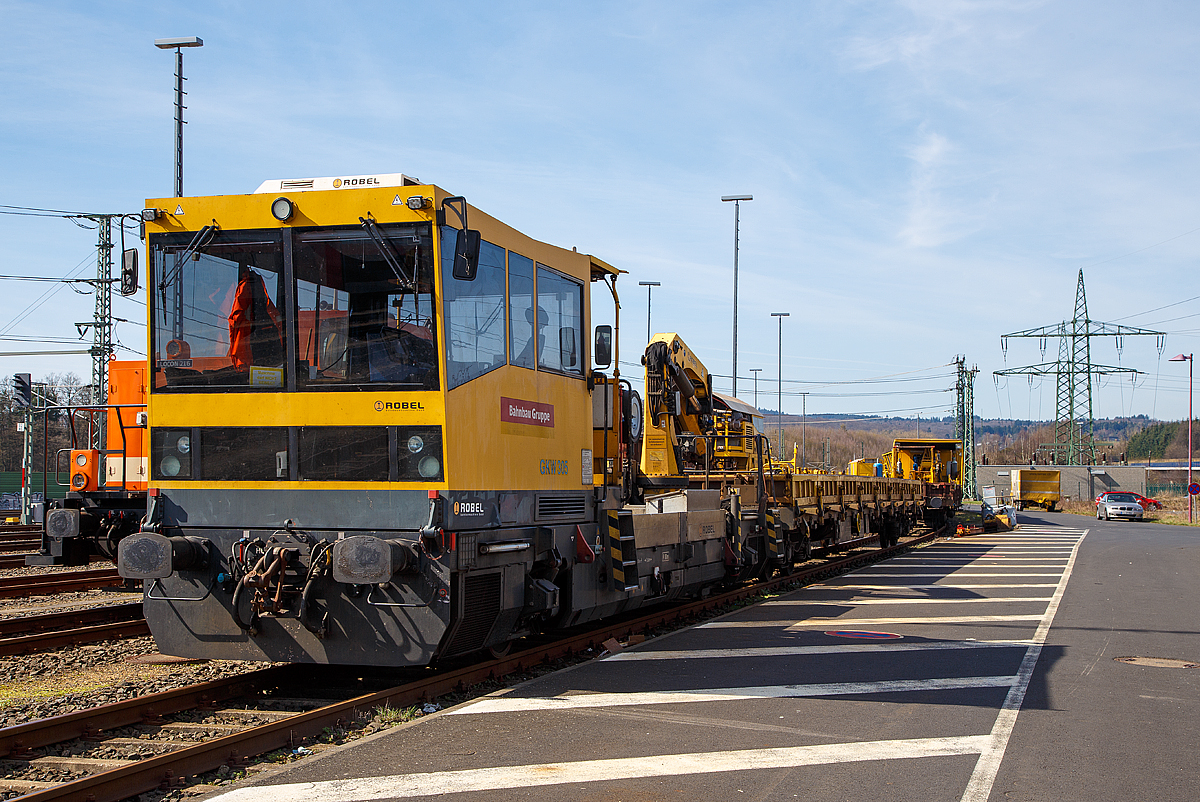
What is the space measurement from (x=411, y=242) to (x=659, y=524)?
459cm

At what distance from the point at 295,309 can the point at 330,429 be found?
0.95m

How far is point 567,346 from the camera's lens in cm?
916

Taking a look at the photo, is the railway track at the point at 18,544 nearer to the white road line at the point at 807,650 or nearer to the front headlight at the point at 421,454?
the white road line at the point at 807,650

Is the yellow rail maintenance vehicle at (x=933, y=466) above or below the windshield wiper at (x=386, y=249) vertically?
below

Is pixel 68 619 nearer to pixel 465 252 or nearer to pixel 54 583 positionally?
pixel 54 583

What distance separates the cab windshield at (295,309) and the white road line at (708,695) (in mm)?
2323

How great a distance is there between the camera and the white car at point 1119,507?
156 ft

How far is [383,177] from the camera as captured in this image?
7.38 metres

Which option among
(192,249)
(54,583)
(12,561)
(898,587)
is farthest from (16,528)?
(192,249)

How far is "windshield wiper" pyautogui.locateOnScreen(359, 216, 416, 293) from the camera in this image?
7.15m

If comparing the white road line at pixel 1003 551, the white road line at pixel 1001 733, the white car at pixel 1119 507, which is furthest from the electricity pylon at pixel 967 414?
the white road line at pixel 1001 733

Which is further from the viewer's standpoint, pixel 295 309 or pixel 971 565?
pixel 971 565

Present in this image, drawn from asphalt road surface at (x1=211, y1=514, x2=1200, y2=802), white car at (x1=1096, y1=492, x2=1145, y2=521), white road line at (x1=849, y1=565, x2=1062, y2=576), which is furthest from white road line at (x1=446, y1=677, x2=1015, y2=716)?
white car at (x1=1096, y1=492, x2=1145, y2=521)

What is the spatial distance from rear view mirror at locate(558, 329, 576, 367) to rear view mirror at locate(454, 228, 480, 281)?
6.55ft
